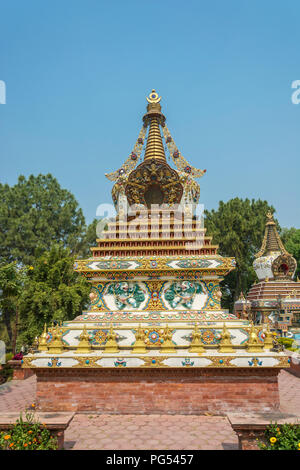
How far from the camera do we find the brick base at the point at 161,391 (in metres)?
8.39

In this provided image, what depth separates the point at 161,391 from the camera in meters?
8.55

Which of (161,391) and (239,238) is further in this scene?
(239,238)

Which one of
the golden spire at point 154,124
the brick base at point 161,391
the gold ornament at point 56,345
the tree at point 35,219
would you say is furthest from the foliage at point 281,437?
the tree at point 35,219

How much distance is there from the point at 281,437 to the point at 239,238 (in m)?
36.8

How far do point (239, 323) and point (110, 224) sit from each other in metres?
6.51

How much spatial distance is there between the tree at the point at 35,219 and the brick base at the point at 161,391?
2621cm

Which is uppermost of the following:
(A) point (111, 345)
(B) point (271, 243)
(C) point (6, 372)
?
(B) point (271, 243)

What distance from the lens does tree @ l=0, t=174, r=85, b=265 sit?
34750 mm

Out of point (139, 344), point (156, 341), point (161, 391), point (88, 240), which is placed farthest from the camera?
point (88, 240)

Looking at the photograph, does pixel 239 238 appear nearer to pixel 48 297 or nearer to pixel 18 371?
pixel 48 297

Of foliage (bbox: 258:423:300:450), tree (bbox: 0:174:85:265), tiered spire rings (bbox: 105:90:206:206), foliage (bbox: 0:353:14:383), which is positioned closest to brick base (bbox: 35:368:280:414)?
foliage (bbox: 258:423:300:450)

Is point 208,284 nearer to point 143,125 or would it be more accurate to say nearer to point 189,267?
point 189,267

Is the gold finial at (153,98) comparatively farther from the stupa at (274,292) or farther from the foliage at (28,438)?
the stupa at (274,292)

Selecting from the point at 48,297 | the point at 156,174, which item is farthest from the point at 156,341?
the point at 48,297
